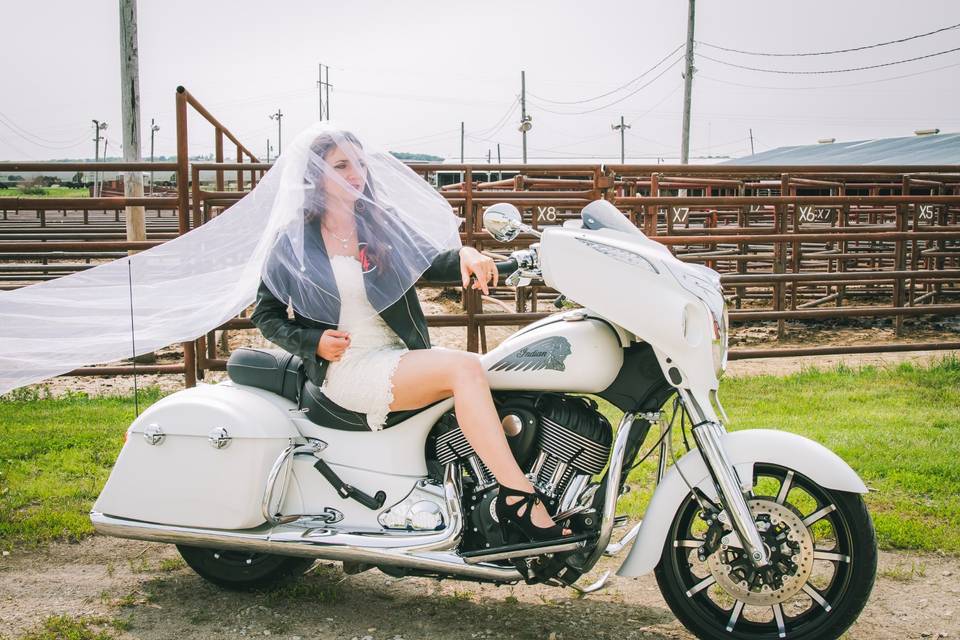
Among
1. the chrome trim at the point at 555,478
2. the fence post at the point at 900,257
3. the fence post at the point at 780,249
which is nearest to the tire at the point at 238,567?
the chrome trim at the point at 555,478

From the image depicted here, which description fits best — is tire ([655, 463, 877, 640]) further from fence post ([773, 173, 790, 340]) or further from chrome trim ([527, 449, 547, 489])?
fence post ([773, 173, 790, 340])

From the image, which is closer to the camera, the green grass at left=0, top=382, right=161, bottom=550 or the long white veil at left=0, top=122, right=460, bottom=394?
the long white veil at left=0, top=122, right=460, bottom=394

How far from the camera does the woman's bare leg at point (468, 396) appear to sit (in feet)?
8.59

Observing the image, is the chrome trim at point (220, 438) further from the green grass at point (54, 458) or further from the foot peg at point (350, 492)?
the green grass at point (54, 458)

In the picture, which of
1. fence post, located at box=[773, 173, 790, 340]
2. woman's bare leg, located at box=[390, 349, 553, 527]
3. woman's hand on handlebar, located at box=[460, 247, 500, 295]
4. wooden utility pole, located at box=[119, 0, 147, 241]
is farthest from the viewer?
wooden utility pole, located at box=[119, 0, 147, 241]

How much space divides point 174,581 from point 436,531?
1145 mm

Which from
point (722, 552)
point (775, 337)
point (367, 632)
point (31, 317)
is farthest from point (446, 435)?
point (775, 337)

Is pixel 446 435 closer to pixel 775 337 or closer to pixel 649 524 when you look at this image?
pixel 649 524

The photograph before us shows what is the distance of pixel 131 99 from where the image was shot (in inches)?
342

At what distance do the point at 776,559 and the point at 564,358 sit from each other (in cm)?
82

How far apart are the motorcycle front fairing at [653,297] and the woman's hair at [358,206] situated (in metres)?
0.59

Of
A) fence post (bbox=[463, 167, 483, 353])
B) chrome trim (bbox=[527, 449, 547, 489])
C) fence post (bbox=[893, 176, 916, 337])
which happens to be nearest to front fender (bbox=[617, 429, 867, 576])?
chrome trim (bbox=[527, 449, 547, 489])

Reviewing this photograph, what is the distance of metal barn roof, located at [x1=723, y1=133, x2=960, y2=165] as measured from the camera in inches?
939

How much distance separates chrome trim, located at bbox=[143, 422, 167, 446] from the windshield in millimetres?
1521
